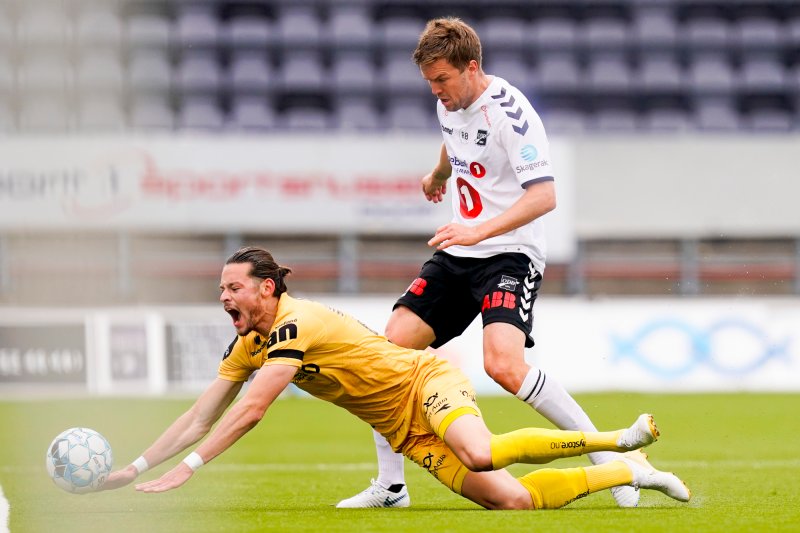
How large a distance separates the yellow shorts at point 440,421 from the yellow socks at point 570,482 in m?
0.29

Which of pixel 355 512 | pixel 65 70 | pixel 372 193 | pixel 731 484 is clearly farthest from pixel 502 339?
pixel 372 193

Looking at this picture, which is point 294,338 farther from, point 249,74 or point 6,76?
point 249,74

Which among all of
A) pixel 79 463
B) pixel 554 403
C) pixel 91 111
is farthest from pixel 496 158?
pixel 91 111

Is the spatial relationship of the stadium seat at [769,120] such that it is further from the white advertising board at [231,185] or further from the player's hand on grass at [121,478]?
the player's hand on grass at [121,478]

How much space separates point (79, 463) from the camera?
489 cm

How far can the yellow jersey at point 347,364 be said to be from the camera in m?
4.87

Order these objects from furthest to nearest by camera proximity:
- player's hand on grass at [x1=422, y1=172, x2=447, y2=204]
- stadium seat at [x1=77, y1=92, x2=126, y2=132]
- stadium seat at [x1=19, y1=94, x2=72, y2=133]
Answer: stadium seat at [x1=19, y1=94, x2=72, y2=133] → stadium seat at [x1=77, y1=92, x2=126, y2=132] → player's hand on grass at [x1=422, y1=172, x2=447, y2=204]

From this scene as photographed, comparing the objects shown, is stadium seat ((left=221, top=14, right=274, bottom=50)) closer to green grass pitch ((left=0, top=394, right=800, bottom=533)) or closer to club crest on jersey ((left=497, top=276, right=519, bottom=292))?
green grass pitch ((left=0, top=394, right=800, bottom=533))

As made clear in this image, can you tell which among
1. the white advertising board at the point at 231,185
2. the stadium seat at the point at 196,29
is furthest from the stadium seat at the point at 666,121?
the stadium seat at the point at 196,29

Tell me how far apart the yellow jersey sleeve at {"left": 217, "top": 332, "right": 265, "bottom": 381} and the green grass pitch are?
0.54 meters

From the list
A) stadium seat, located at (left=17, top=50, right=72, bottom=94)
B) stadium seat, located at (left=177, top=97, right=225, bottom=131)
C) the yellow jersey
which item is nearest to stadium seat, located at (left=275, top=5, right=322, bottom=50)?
stadium seat, located at (left=177, top=97, right=225, bottom=131)

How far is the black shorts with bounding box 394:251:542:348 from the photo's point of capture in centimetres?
533

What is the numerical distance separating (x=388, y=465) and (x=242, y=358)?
0.83 metres

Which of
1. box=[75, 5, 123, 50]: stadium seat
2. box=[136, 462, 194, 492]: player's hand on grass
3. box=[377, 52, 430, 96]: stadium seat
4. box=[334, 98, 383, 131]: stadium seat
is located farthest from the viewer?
box=[377, 52, 430, 96]: stadium seat
